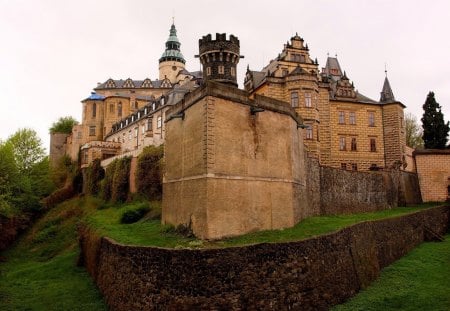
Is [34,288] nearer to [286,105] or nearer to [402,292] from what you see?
[286,105]

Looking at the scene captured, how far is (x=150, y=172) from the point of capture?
29.8m

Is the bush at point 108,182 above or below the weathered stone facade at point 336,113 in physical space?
below

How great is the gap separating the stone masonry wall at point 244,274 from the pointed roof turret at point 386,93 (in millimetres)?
21219

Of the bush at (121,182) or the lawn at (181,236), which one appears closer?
the lawn at (181,236)

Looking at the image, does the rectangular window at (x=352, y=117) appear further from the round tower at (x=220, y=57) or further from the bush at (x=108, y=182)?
the bush at (x=108, y=182)

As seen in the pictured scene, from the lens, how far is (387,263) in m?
19.8

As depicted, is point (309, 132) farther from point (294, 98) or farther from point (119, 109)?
point (119, 109)

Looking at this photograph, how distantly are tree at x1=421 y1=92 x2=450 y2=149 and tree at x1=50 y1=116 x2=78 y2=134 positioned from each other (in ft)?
164

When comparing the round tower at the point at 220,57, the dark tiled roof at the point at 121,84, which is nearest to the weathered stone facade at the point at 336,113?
the round tower at the point at 220,57

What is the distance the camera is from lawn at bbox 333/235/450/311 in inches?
581

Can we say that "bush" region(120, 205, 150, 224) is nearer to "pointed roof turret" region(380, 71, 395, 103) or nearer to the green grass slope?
the green grass slope

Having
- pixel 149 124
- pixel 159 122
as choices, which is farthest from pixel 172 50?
pixel 159 122

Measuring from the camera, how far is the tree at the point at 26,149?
129 ft

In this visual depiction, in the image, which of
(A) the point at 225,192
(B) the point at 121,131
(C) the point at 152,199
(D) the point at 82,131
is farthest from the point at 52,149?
(A) the point at 225,192
